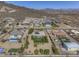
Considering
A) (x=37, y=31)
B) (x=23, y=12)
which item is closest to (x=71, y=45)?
(x=37, y=31)

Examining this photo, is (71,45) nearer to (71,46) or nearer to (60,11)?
(71,46)

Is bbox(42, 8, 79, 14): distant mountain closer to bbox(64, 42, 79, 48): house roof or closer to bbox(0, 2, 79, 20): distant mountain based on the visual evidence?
bbox(0, 2, 79, 20): distant mountain

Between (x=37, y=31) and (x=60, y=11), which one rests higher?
(x=60, y=11)

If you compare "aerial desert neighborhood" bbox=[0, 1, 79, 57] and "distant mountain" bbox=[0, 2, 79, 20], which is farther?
"distant mountain" bbox=[0, 2, 79, 20]

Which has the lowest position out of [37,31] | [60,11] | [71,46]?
[71,46]

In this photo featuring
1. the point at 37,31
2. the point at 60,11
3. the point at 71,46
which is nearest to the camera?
the point at 71,46

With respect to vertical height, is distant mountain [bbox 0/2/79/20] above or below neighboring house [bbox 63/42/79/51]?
above

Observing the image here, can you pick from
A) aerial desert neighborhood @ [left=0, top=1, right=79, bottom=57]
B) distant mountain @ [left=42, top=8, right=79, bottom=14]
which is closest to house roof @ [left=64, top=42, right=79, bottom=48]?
aerial desert neighborhood @ [left=0, top=1, right=79, bottom=57]

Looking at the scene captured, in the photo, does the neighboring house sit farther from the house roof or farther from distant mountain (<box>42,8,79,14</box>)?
distant mountain (<box>42,8,79,14</box>)

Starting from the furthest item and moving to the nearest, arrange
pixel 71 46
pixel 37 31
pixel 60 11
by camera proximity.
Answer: pixel 60 11
pixel 37 31
pixel 71 46
